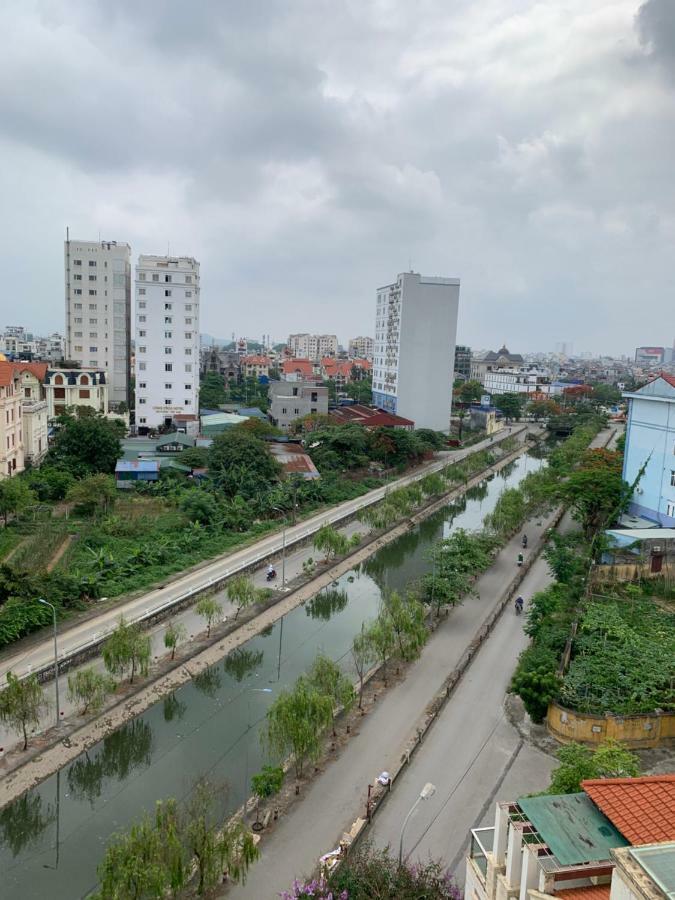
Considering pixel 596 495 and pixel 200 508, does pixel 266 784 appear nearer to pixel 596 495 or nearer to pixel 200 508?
pixel 200 508

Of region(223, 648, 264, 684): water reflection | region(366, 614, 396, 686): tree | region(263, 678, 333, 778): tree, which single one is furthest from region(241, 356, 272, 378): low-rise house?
region(263, 678, 333, 778): tree

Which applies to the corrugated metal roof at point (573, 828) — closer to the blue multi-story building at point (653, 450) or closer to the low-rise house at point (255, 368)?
the blue multi-story building at point (653, 450)

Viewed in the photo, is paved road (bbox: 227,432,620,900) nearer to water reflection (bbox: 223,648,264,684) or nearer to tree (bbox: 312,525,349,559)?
water reflection (bbox: 223,648,264,684)

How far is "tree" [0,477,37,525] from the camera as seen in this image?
2286 cm

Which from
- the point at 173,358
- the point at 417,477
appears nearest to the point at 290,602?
the point at 417,477

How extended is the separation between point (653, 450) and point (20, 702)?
21.4 metres

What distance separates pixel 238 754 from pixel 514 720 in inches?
220

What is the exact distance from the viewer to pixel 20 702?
36.9 ft

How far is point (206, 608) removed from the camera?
16.1m

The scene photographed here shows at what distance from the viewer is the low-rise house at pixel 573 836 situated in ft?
17.5

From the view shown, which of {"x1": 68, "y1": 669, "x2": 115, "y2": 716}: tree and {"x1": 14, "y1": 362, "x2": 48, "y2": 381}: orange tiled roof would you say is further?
{"x1": 14, "y1": 362, "x2": 48, "y2": 381}: orange tiled roof

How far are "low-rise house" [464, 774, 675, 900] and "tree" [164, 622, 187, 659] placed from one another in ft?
32.8

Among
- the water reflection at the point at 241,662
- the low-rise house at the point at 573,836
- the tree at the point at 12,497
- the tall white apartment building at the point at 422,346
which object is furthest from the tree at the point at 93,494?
the tall white apartment building at the point at 422,346

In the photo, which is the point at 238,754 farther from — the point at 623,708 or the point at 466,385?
the point at 466,385
